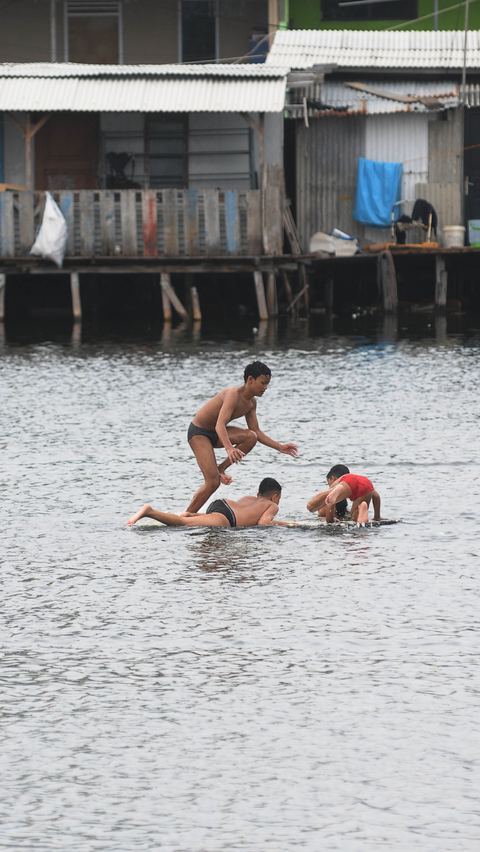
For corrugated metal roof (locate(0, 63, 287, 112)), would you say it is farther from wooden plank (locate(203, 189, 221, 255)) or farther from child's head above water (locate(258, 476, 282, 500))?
child's head above water (locate(258, 476, 282, 500))

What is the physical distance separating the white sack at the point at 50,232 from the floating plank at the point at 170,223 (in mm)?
2091

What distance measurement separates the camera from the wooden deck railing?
26531 mm

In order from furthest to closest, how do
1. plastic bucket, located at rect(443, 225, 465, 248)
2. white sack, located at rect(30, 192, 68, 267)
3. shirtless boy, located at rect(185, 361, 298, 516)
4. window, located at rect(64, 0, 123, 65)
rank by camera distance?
window, located at rect(64, 0, 123, 65) → plastic bucket, located at rect(443, 225, 465, 248) → white sack, located at rect(30, 192, 68, 267) → shirtless boy, located at rect(185, 361, 298, 516)

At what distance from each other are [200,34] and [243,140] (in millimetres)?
Answer: 3230

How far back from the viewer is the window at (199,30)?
98.9ft

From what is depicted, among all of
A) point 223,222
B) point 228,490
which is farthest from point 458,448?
point 223,222

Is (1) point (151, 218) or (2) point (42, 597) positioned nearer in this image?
(2) point (42, 597)

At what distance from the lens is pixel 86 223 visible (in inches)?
1054

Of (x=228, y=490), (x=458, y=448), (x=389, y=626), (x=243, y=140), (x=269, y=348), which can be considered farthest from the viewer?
(x=243, y=140)

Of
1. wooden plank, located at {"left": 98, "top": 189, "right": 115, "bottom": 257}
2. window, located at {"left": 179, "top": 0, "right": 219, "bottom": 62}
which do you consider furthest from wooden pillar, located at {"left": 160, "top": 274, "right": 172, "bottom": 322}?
window, located at {"left": 179, "top": 0, "right": 219, "bottom": 62}

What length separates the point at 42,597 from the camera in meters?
8.59

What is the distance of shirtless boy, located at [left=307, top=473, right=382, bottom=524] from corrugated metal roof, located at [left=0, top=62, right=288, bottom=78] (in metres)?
17.5

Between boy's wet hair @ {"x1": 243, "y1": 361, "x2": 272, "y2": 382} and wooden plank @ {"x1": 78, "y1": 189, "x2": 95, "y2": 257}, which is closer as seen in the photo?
boy's wet hair @ {"x1": 243, "y1": 361, "x2": 272, "y2": 382}

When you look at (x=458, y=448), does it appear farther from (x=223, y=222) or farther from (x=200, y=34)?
(x=200, y=34)
